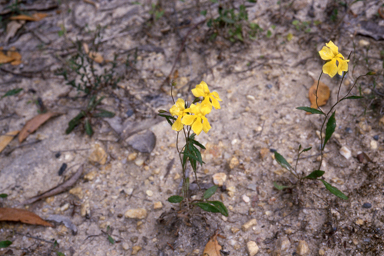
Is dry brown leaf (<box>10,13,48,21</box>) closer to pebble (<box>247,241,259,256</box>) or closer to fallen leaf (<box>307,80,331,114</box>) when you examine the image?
fallen leaf (<box>307,80,331,114</box>)

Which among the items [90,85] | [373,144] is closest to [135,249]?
[90,85]

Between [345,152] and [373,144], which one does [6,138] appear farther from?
[373,144]

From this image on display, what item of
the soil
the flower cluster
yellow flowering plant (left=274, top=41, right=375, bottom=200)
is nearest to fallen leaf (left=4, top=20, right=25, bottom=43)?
the soil

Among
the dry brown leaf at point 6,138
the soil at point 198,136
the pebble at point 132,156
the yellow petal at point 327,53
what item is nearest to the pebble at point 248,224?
the soil at point 198,136

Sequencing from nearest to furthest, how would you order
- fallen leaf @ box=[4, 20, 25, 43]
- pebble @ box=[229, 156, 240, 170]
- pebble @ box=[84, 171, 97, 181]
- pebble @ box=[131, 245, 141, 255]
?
pebble @ box=[131, 245, 141, 255] → pebble @ box=[229, 156, 240, 170] → pebble @ box=[84, 171, 97, 181] → fallen leaf @ box=[4, 20, 25, 43]

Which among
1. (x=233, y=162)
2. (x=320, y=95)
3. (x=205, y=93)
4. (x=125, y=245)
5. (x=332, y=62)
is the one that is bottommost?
(x=125, y=245)

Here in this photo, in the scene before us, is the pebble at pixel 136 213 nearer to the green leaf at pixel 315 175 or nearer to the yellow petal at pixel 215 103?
the yellow petal at pixel 215 103
